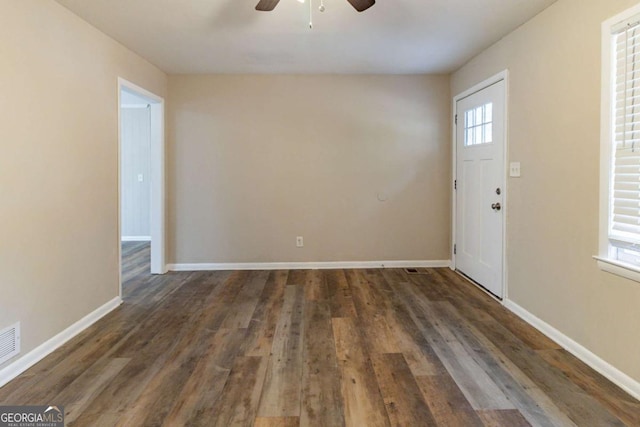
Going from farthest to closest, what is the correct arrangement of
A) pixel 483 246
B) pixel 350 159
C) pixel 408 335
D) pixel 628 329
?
pixel 350 159, pixel 483 246, pixel 408 335, pixel 628 329

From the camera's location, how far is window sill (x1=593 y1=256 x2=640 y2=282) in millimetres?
1976

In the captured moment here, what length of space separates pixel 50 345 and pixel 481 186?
3923mm

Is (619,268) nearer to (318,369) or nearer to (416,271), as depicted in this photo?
(318,369)

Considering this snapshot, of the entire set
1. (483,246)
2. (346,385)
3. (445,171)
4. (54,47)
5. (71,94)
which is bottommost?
(346,385)

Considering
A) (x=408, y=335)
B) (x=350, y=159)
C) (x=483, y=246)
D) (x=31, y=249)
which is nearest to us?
(x=31, y=249)

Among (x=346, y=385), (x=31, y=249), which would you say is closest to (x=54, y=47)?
(x=31, y=249)

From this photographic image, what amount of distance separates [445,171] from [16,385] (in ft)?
14.6

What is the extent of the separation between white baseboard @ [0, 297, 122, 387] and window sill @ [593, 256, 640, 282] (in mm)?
3515

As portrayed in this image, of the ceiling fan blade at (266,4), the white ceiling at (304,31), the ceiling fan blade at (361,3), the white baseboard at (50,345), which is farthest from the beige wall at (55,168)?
the ceiling fan blade at (361,3)

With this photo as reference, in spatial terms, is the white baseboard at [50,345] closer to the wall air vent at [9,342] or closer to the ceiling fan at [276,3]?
the wall air vent at [9,342]

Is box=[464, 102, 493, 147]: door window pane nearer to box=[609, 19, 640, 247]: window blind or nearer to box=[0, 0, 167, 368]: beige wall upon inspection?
box=[609, 19, 640, 247]: window blind

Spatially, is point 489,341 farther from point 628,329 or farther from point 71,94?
point 71,94

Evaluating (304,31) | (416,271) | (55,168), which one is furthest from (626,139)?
(55,168)

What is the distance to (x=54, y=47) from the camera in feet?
8.39
